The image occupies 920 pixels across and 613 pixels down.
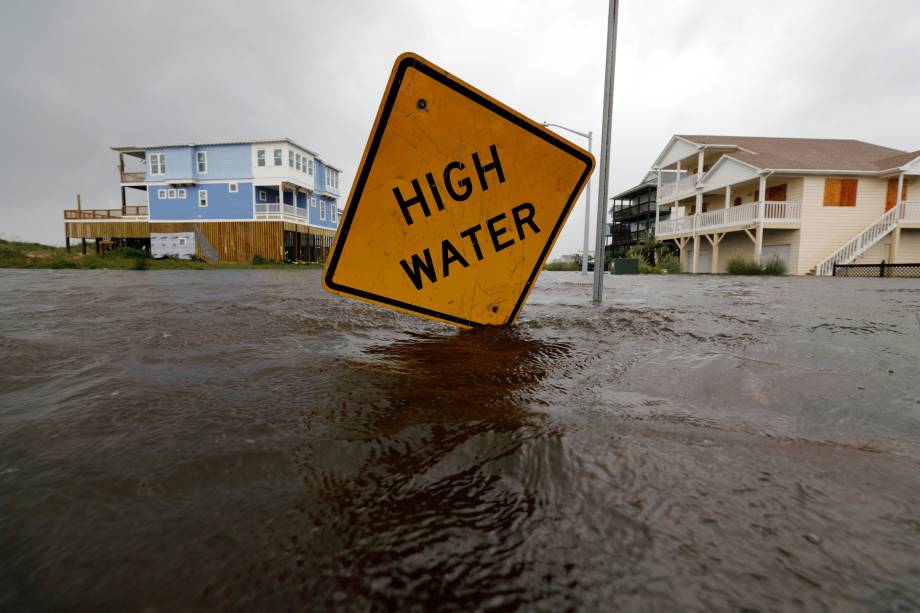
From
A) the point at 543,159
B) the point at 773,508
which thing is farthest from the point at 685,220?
the point at 773,508

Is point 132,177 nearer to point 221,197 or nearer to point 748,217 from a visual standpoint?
point 221,197

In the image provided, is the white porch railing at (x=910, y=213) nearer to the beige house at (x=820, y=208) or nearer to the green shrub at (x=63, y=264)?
the beige house at (x=820, y=208)

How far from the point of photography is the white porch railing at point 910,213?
20.2 meters

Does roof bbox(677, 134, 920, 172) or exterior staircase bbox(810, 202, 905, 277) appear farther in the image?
roof bbox(677, 134, 920, 172)

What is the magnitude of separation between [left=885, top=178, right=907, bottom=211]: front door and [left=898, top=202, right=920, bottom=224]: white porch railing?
68 centimetres

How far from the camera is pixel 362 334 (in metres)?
3.24

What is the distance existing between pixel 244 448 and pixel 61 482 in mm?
401

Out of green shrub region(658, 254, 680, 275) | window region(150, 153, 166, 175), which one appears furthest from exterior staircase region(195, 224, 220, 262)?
green shrub region(658, 254, 680, 275)

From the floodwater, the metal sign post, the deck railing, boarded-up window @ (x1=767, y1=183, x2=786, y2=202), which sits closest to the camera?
the floodwater

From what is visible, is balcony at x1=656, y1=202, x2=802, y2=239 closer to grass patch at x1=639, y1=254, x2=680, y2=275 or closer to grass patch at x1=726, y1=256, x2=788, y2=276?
grass patch at x1=726, y1=256, x2=788, y2=276

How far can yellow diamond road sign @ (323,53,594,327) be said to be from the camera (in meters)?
2.43

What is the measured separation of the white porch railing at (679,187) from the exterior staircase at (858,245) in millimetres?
8843

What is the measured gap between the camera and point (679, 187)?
29375mm

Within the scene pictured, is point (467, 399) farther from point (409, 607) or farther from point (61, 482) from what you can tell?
point (61, 482)
